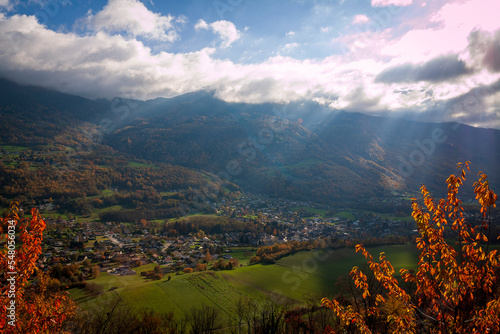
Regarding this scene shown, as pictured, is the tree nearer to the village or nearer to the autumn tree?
the autumn tree

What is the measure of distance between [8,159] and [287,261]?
563 feet

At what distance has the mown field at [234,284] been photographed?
4000 centimetres

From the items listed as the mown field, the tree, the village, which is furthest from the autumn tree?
the village

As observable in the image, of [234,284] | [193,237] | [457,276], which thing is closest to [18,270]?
[457,276]

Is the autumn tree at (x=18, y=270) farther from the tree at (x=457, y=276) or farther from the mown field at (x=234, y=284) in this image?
the mown field at (x=234, y=284)

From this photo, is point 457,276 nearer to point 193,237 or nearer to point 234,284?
point 234,284

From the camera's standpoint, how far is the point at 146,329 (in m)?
25.1

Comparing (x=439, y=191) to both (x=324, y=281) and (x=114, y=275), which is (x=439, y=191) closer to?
(x=324, y=281)

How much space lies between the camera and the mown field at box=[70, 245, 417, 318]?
1575 inches

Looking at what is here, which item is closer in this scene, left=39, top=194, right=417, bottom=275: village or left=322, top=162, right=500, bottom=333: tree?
left=322, top=162, right=500, bottom=333: tree

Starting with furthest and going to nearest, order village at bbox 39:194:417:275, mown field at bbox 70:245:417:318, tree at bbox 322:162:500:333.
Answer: village at bbox 39:194:417:275 → mown field at bbox 70:245:417:318 → tree at bbox 322:162:500:333

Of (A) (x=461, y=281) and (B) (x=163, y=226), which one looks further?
(B) (x=163, y=226)

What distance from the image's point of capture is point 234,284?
163 feet

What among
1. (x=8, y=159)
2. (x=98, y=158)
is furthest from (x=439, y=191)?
(x=8, y=159)
